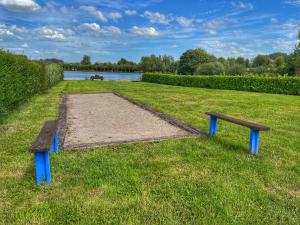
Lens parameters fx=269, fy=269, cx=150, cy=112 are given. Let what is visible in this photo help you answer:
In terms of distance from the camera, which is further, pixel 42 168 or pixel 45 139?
pixel 45 139

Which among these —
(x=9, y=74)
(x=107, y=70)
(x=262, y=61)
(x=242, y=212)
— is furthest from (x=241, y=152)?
(x=262, y=61)

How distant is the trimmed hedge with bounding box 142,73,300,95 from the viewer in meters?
17.8

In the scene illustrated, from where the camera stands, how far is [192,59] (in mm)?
68250

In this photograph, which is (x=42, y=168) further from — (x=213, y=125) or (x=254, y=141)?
(x=213, y=125)

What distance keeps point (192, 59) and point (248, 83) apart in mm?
49581

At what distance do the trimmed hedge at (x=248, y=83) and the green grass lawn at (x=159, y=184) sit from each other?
13.8m

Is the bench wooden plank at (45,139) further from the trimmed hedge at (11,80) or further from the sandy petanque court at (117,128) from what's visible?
the trimmed hedge at (11,80)

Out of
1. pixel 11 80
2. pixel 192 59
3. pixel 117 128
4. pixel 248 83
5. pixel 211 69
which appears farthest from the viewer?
pixel 192 59

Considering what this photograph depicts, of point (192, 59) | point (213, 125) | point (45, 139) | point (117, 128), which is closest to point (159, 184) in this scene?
point (45, 139)

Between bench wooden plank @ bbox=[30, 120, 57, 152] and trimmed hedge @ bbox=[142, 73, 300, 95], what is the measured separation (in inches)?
674

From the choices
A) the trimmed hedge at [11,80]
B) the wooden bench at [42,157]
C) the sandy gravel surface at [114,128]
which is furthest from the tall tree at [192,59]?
the wooden bench at [42,157]

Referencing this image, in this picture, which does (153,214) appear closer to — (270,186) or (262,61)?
(270,186)

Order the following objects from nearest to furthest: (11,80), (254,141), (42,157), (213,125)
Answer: (42,157)
(254,141)
(213,125)
(11,80)

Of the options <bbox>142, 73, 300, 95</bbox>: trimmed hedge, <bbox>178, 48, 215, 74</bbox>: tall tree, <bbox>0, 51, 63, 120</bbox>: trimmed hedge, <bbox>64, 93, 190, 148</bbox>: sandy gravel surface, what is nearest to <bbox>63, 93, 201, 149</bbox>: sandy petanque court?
<bbox>64, 93, 190, 148</bbox>: sandy gravel surface
